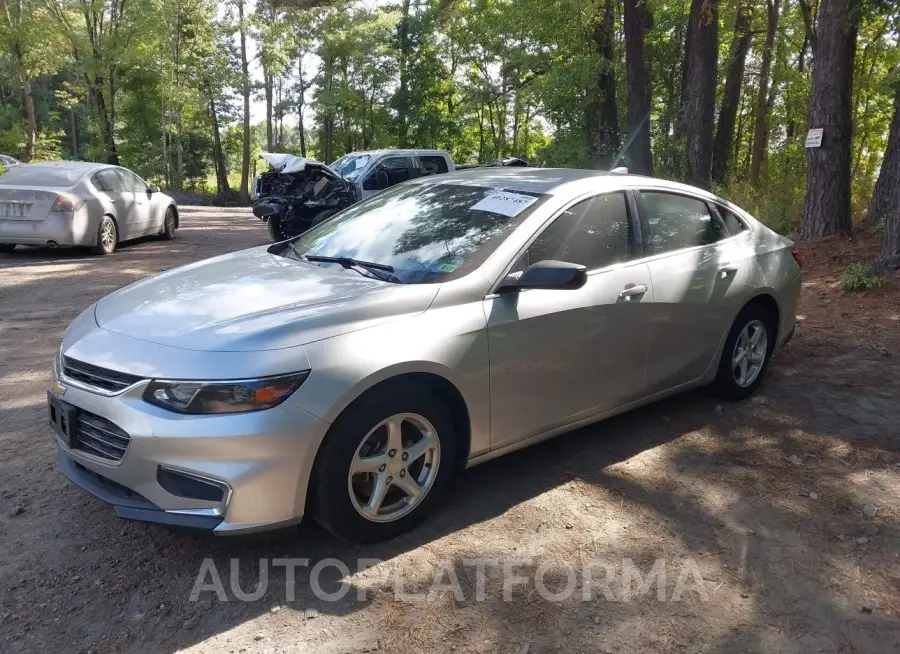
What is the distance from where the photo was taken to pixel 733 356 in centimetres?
483

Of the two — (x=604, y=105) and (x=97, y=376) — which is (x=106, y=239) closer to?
(x=97, y=376)

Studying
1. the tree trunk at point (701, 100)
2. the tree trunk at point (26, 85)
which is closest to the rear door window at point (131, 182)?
the tree trunk at point (701, 100)

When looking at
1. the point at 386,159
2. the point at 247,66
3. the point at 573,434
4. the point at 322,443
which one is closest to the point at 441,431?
the point at 322,443

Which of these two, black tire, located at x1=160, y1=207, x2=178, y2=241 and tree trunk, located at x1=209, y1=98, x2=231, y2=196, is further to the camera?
tree trunk, located at x1=209, y1=98, x2=231, y2=196

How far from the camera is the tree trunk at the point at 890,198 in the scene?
26.4 feet

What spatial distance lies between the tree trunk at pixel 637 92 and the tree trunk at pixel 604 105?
11.4ft

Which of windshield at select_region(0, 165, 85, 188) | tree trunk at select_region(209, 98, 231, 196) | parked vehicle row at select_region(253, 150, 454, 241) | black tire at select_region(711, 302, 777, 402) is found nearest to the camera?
black tire at select_region(711, 302, 777, 402)

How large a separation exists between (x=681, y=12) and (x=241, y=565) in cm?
2373

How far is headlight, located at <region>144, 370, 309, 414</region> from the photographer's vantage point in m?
2.68

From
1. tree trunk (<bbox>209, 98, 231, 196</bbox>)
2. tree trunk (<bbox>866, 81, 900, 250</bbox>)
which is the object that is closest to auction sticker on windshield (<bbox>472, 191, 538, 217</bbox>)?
tree trunk (<bbox>866, 81, 900, 250</bbox>)

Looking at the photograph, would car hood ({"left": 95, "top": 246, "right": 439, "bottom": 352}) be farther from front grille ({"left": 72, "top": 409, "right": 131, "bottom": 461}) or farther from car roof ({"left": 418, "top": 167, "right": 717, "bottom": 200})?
car roof ({"left": 418, "top": 167, "right": 717, "bottom": 200})

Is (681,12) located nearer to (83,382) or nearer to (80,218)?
(80,218)

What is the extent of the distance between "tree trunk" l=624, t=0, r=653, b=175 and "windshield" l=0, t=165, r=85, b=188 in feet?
41.0

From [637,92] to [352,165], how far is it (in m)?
7.95
